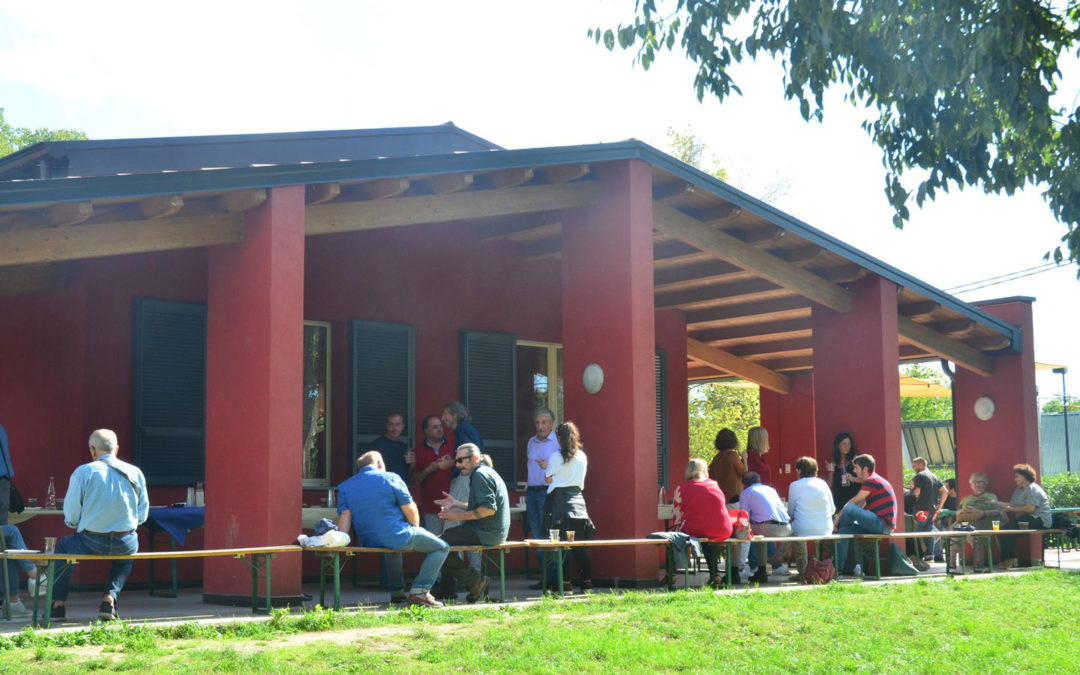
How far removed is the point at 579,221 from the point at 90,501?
568 centimetres

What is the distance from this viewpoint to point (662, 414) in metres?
16.1

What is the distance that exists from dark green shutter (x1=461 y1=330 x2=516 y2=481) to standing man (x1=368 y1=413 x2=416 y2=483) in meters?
1.58

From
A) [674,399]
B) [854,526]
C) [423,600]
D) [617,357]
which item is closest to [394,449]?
[617,357]

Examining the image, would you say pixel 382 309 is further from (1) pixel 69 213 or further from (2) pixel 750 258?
(1) pixel 69 213

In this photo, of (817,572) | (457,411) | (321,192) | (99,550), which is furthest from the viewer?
(817,572)

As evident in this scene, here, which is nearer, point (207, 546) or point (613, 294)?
point (207, 546)

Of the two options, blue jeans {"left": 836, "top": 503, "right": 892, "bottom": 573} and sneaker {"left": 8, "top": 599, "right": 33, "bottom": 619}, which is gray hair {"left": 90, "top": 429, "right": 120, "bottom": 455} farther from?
blue jeans {"left": 836, "top": 503, "right": 892, "bottom": 573}

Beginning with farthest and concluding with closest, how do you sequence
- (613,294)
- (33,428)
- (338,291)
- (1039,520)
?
(1039,520)
(338,291)
(613,294)
(33,428)

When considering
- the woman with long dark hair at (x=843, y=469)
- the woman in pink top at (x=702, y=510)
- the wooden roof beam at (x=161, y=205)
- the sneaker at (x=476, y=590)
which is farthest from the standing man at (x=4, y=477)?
the woman with long dark hair at (x=843, y=469)

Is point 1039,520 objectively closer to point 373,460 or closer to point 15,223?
point 373,460

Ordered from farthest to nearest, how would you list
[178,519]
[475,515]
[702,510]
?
[702,510]
[178,519]
[475,515]

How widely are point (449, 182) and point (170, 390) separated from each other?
318cm

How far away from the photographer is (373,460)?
9156 mm

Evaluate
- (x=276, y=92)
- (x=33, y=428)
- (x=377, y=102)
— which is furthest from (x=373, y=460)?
(x=276, y=92)
